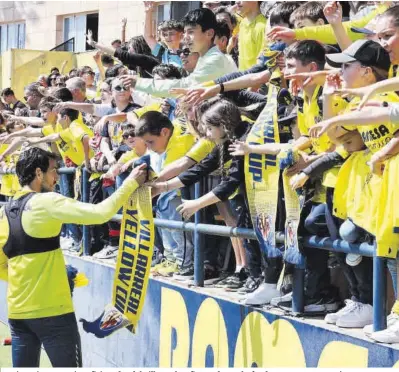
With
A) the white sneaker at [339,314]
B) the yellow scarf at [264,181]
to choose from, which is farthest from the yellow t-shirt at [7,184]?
the white sneaker at [339,314]

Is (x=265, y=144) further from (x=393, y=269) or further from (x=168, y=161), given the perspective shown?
(x=168, y=161)

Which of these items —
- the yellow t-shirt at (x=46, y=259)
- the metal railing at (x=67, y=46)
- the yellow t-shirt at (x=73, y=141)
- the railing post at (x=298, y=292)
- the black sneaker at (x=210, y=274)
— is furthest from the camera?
the metal railing at (x=67, y=46)

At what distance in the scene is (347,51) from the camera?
510 centimetres

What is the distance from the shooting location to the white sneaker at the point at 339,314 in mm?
5379

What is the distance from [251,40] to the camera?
816cm

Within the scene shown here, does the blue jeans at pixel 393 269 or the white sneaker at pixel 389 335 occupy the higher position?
the blue jeans at pixel 393 269

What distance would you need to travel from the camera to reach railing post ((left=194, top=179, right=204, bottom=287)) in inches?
278

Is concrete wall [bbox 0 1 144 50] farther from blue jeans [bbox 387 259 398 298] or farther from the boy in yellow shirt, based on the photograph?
blue jeans [bbox 387 259 398 298]

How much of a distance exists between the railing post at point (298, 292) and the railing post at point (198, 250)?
139 cm

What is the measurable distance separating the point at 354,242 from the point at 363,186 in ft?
1.12

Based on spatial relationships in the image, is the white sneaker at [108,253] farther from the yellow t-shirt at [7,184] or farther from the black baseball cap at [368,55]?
the black baseball cap at [368,55]

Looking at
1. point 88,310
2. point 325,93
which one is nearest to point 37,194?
point 325,93

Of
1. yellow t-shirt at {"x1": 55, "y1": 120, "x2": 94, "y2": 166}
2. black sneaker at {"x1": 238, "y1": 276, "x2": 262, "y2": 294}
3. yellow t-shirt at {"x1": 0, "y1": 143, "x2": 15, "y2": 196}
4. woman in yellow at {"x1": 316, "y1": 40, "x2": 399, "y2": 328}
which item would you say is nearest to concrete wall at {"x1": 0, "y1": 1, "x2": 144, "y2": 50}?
yellow t-shirt at {"x1": 0, "y1": 143, "x2": 15, "y2": 196}

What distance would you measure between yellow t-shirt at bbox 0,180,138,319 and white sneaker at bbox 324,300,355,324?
5.45 feet
